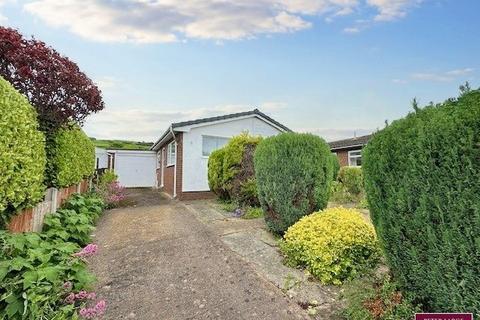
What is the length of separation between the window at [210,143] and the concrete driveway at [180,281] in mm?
7670

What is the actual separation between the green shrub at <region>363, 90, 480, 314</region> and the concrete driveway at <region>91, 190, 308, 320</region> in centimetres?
134

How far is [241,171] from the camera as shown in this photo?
387 inches

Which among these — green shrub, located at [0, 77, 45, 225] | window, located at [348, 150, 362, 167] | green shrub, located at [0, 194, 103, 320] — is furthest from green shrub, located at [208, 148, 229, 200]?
window, located at [348, 150, 362, 167]

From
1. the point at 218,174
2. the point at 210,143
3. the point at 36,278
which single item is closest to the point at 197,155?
the point at 210,143

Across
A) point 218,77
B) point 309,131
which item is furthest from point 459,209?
point 218,77

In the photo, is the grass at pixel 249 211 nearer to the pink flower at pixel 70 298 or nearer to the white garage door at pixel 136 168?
the pink flower at pixel 70 298

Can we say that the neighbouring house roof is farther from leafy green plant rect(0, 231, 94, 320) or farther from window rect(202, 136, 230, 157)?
leafy green plant rect(0, 231, 94, 320)

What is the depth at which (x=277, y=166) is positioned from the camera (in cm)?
595

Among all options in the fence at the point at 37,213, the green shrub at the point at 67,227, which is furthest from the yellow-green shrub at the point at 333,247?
the fence at the point at 37,213

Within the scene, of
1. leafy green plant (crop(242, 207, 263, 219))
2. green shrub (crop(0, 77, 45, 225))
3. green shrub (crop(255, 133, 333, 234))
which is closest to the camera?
green shrub (crop(0, 77, 45, 225))

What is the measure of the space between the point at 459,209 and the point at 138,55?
27.6 feet

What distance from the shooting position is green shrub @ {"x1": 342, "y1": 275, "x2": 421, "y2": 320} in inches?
110

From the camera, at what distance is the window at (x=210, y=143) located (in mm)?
14008

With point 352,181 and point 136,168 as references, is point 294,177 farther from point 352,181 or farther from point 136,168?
point 136,168
